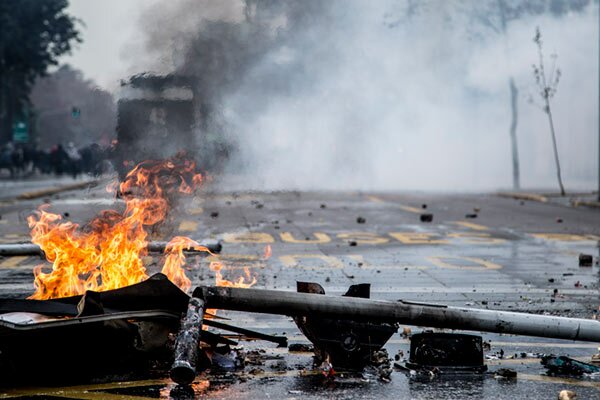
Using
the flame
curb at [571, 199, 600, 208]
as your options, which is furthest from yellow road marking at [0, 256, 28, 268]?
curb at [571, 199, 600, 208]

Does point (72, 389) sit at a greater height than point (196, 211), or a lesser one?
lesser

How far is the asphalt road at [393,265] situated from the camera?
6.18 meters

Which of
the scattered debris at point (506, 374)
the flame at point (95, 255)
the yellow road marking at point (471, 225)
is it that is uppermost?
the flame at point (95, 255)

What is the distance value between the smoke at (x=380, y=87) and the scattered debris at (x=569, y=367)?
8802 millimetres

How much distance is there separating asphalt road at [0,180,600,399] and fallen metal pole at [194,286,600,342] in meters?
0.28

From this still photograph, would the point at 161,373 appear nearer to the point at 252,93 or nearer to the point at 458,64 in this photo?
the point at 252,93

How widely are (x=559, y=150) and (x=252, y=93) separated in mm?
36023

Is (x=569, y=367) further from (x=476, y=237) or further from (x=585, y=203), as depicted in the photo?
(x=585, y=203)

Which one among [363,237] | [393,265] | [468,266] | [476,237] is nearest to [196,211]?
[363,237]

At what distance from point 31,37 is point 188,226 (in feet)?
132

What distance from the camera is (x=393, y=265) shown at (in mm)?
12992

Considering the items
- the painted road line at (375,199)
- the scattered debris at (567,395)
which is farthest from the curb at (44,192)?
the scattered debris at (567,395)

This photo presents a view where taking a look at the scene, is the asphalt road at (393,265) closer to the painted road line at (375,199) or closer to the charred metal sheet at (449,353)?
the painted road line at (375,199)

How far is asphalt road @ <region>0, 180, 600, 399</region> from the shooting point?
6.18 meters
